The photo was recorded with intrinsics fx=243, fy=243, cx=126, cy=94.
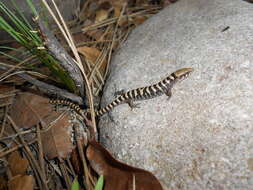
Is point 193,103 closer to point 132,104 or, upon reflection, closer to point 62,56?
point 132,104

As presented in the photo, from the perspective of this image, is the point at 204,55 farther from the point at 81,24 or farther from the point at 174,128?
the point at 81,24

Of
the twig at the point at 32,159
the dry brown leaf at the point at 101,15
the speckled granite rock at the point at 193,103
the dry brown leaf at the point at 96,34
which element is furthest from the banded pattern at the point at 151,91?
the dry brown leaf at the point at 101,15

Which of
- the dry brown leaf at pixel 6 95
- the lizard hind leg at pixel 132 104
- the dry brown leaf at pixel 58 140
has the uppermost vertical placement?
the dry brown leaf at pixel 6 95

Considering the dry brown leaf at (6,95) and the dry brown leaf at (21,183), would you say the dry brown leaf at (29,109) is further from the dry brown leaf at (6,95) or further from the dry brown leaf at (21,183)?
the dry brown leaf at (21,183)

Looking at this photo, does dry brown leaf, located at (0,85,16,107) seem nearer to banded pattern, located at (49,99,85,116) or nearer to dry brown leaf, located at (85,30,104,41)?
banded pattern, located at (49,99,85,116)

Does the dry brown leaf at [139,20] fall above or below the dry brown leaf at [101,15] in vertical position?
below

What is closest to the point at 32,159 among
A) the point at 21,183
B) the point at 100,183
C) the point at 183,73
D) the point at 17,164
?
the point at 17,164

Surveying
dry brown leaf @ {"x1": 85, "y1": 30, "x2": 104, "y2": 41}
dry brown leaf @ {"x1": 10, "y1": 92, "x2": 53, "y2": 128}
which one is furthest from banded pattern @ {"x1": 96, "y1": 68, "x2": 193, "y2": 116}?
dry brown leaf @ {"x1": 85, "y1": 30, "x2": 104, "y2": 41}

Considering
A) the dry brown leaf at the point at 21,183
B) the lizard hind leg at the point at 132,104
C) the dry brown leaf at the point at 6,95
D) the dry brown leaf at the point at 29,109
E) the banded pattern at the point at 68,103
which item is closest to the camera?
the dry brown leaf at the point at 21,183
